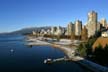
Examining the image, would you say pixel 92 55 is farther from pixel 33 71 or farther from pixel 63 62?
pixel 33 71

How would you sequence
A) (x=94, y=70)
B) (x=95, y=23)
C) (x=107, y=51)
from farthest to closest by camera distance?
1. (x=95, y=23)
2. (x=107, y=51)
3. (x=94, y=70)

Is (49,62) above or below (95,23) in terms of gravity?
below

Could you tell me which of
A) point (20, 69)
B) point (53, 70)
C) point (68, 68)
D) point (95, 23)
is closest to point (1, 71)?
point (20, 69)

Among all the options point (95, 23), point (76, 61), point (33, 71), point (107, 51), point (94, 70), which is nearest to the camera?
point (94, 70)

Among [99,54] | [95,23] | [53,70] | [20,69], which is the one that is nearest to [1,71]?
[20,69]

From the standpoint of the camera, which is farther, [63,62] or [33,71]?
[63,62]

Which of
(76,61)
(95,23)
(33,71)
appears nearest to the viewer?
(33,71)

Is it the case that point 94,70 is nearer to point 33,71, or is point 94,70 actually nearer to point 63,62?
point 33,71

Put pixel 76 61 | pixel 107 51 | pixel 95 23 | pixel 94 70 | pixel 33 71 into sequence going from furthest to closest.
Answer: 1. pixel 95 23
2. pixel 76 61
3. pixel 107 51
4. pixel 33 71
5. pixel 94 70

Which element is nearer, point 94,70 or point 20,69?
point 94,70
